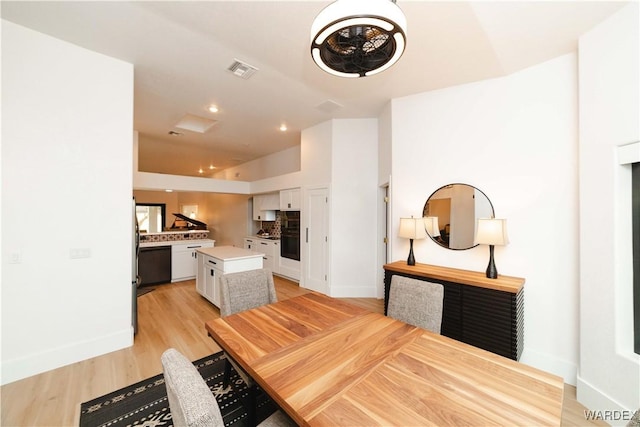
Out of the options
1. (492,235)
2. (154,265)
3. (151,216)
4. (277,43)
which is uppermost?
(277,43)

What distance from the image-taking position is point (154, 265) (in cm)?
495

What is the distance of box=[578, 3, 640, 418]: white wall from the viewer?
5.60ft

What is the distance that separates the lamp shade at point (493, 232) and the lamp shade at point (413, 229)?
62 cm

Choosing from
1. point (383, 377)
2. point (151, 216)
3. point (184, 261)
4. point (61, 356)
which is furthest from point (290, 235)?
point (151, 216)

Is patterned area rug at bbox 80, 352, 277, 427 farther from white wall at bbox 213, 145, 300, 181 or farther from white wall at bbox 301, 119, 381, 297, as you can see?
white wall at bbox 213, 145, 300, 181

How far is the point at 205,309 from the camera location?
3689 mm

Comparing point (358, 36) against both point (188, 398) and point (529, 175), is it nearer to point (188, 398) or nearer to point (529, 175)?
point (188, 398)

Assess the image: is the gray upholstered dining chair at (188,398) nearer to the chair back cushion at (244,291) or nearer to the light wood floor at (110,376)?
the chair back cushion at (244,291)

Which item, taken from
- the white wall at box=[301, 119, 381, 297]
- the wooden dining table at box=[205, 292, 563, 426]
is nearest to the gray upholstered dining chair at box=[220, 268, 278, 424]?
the wooden dining table at box=[205, 292, 563, 426]

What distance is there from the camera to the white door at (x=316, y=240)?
4.43 metres

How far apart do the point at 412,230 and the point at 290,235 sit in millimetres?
3141

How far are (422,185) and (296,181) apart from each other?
2640 mm

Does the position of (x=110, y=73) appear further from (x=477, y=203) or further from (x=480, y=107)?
(x=477, y=203)

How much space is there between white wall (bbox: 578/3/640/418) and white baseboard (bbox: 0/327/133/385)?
4127mm
